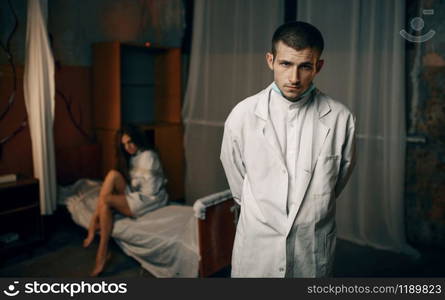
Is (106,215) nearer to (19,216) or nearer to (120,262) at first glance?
(120,262)

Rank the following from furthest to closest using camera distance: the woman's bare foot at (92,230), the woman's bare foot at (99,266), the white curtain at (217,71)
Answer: the white curtain at (217,71)
the woman's bare foot at (92,230)
the woman's bare foot at (99,266)

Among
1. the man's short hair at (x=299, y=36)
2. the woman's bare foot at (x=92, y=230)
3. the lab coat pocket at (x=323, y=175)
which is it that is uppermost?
the man's short hair at (x=299, y=36)

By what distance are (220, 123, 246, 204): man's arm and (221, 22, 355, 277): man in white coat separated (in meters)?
0.06

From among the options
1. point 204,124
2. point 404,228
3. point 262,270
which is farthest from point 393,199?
point 262,270

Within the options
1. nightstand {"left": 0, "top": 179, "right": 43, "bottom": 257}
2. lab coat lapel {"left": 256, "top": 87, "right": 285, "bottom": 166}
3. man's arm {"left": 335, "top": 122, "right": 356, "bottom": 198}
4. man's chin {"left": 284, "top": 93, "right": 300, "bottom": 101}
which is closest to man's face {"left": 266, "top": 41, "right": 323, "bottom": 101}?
man's chin {"left": 284, "top": 93, "right": 300, "bottom": 101}

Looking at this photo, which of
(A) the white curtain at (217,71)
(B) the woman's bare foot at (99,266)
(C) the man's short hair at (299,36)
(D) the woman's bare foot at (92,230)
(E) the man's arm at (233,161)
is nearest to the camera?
(C) the man's short hair at (299,36)

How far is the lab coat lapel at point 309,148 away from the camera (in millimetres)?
1375

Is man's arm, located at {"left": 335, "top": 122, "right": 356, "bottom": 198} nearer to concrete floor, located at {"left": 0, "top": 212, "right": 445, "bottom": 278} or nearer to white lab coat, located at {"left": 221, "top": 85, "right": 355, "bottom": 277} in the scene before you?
white lab coat, located at {"left": 221, "top": 85, "right": 355, "bottom": 277}

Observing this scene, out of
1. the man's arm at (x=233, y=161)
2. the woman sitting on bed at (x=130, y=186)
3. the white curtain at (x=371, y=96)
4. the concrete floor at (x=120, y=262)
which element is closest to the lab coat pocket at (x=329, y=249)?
the man's arm at (x=233, y=161)

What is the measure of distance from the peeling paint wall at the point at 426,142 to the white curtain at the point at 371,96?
13 centimetres

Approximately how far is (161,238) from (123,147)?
30.8 inches

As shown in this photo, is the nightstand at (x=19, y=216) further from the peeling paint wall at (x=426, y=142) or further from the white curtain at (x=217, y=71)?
the peeling paint wall at (x=426, y=142)

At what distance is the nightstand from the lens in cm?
287

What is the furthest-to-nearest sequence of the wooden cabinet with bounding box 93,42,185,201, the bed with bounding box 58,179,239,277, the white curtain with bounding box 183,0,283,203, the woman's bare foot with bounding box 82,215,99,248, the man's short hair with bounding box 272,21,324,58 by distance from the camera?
the wooden cabinet with bounding box 93,42,185,201
the white curtain with bounding box 183,0,283,203
the woman's bare foot with bounding box 82,215,99,248
the bed with bounding box 58,179,239,277
the man's short hair with bounding box 272,21,324,58
